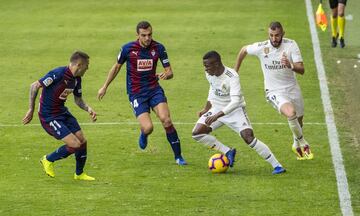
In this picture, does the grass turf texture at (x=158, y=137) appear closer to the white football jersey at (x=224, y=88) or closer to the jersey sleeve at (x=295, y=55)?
the white football jersey at (x=224, y=88)

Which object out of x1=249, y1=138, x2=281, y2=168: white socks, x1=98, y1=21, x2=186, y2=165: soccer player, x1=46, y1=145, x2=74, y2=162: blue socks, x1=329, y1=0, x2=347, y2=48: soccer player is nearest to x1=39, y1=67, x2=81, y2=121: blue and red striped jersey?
x1=46, y1=145, x2=74, y2=162: blue socks

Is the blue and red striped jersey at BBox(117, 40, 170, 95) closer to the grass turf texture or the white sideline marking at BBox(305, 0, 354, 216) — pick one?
the grass turf texture

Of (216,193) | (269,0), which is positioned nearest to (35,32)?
(269,0)

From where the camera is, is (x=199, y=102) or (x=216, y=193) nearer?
(x=216, y=193)

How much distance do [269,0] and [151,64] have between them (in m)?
19.9

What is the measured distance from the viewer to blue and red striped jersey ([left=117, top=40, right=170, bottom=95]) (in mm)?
16344

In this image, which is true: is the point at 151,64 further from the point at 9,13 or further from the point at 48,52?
the point at 9,13

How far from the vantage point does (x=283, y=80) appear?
16.4 metres

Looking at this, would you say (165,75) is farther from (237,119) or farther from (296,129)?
(296,129)

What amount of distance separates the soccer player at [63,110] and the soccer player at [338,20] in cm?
1336

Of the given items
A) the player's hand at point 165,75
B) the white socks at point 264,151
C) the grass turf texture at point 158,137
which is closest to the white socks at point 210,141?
the grass turf texture at point 158,137

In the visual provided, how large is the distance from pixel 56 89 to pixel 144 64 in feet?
6.35

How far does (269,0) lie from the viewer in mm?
35688

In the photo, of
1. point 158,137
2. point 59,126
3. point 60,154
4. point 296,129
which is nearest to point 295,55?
point 296,129
